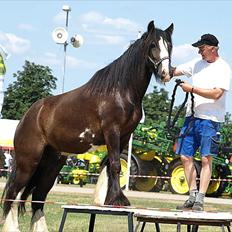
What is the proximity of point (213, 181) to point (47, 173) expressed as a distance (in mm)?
12535

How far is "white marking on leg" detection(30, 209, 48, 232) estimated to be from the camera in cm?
839

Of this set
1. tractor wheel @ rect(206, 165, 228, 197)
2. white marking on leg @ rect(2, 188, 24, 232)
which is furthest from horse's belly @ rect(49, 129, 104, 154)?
tractor wheel @ rect(206, 165, 228, 197)

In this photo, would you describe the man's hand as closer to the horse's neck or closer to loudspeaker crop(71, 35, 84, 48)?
the horse's neck

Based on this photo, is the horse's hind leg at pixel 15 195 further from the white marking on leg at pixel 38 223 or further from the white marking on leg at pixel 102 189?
the white marking on leg at pixel 102 189

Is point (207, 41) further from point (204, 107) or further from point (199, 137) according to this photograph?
point (199, 137)

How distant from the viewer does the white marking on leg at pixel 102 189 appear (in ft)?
23.9

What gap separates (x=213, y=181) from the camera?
20.4 meters

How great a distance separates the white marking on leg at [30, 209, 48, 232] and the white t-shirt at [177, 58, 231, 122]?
2404 mm

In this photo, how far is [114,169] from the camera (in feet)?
23.5

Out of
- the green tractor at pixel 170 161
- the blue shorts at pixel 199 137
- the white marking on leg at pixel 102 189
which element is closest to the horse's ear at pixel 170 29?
the blue shorts at pixel 199 137

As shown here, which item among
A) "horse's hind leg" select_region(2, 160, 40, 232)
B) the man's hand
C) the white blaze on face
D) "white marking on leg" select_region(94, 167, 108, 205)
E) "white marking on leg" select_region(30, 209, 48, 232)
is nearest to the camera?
the white blaze on face

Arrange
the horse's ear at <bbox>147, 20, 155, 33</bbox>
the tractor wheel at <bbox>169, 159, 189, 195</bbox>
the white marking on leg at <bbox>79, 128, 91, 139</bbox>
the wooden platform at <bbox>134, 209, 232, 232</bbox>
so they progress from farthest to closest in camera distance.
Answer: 1. the tractor wheel at <bbox>169, 159, 189, 195</bbox>
2. the white marking on leg at <bbox>79, 128, 91, 139</bbox>
3. the horse's ear at <bbox>147, 20, 155, 33</bbox>
4. the wooden platform at <bbox>134, 209, 232, 232</bbox>

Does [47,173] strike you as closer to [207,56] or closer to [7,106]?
[207,56]

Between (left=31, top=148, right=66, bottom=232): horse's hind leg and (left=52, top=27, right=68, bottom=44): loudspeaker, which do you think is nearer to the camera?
(left=31, top=148, right=66, bottom=232): horse's hind leg
